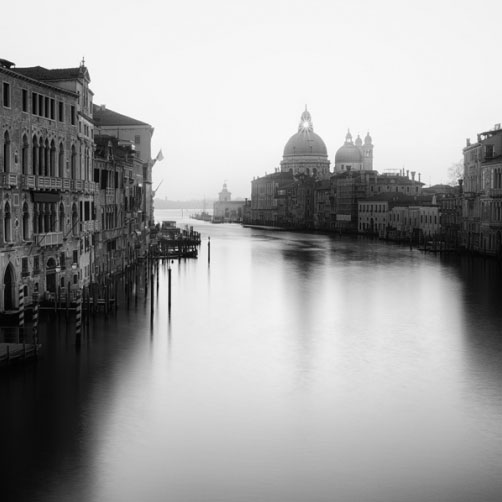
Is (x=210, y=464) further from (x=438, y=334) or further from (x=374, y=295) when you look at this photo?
(x=374, y=295)

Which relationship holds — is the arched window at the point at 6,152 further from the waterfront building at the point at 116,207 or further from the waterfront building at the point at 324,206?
the waterfront building at the point at 324,206

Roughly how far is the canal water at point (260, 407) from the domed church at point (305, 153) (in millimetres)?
148845

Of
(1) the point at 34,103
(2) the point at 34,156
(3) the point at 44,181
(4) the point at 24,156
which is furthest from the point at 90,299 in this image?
(1) the point at 34,103

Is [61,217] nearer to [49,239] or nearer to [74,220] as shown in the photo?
[74,220]

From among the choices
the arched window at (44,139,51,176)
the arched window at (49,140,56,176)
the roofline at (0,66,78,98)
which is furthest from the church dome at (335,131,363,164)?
the arched window at (44,139,51,176)

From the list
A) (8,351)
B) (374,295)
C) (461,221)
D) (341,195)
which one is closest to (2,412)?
(8,351)

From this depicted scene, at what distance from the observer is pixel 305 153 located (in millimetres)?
184750

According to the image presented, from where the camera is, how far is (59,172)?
3206 centimetres

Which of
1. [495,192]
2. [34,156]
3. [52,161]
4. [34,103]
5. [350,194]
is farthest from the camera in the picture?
[350,194]

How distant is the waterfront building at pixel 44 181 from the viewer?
→ 27828mm

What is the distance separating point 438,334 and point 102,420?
1513 cm

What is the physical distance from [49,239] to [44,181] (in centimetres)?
216

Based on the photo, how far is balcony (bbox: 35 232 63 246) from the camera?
29922mm

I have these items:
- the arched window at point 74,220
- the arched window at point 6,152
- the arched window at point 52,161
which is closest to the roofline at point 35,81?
the arched window at point 6,152
